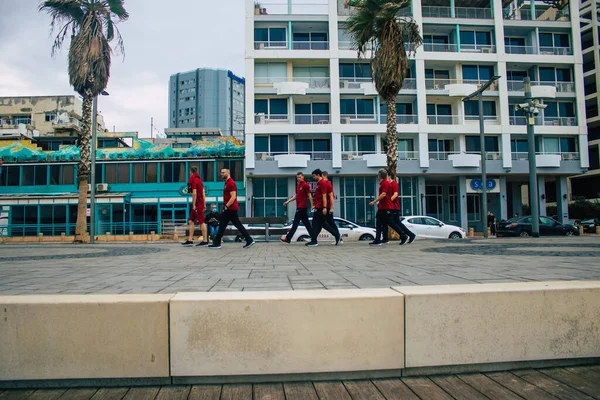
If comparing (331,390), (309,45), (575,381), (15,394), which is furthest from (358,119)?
(15,394)

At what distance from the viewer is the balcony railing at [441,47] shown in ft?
95.7

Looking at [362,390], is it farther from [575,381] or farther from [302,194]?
[302,194]

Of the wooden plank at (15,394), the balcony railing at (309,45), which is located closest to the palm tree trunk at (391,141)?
the wooden plank at (15,394)

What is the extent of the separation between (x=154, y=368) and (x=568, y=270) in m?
4.29

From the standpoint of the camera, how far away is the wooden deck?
6.21 ft

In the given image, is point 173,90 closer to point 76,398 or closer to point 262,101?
point 262,101

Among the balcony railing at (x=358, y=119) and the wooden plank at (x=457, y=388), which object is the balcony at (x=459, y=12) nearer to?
the balcony railing at (x=358, y=119)

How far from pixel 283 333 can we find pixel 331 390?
1.24 feet

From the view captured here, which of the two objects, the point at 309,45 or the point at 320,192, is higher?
the point at 309,45

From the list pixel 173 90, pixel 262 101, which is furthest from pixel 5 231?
pixel 173 90

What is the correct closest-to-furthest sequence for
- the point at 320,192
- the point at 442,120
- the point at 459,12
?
the point at 320,192 < the point at 442,120 < the point at 459,12

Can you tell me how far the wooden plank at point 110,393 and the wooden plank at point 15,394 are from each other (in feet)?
1.13

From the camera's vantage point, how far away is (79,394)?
6.33 feet

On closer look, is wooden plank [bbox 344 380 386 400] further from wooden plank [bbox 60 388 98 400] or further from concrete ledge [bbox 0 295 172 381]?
wooden plank [bbox 60 388 98 400]
